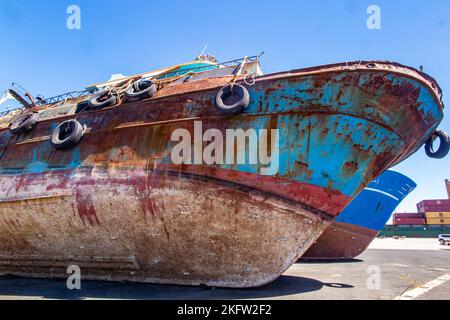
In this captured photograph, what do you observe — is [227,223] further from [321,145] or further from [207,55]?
[207,55]

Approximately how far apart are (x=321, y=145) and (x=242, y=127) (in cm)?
179

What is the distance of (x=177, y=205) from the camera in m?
6.84

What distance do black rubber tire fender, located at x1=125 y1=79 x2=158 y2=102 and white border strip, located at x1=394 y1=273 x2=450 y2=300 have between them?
7.52 metres

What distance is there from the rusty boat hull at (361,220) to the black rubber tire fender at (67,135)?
10.3m

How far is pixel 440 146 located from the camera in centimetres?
788

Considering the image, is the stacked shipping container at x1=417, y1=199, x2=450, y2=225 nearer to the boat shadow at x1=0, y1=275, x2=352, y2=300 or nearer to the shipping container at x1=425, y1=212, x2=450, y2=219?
the shipping container at x1=425, y1=212, x2=450, y2=219

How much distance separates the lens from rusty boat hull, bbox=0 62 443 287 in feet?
21.2

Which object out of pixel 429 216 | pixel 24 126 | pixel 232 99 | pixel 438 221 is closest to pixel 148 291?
pixel 232 99

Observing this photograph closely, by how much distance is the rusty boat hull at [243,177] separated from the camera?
6.46 metres

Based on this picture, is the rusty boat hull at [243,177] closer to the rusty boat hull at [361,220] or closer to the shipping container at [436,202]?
the rusty boat hull at [361,220]

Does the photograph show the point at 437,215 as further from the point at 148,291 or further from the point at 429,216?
the point at 148,291

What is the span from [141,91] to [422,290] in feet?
27.5

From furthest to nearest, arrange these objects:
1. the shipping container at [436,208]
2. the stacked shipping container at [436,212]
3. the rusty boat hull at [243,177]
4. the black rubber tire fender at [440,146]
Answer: the shipping container at [436,208] < the stacked shipping container at [436,212] < the black rubber tire fender at [440,146] < the rusty boat hull at [243,177]

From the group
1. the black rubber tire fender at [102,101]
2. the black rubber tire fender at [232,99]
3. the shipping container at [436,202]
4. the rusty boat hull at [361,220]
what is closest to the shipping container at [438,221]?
the shipping container at [436,202]
